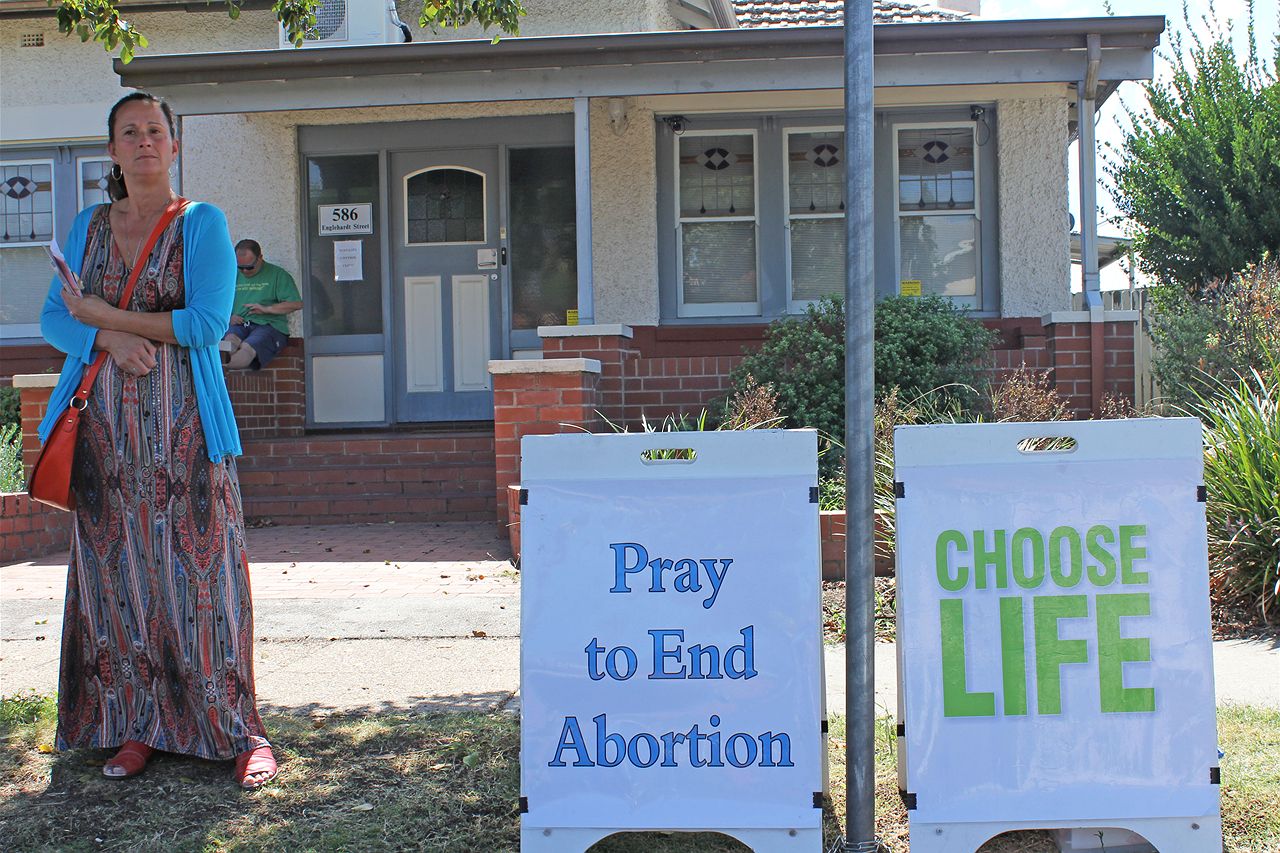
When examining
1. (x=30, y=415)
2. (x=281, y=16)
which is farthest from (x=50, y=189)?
(x=281, y=16)

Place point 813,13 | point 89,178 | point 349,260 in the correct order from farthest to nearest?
point 813,13 → point 89,178 → point 349,260

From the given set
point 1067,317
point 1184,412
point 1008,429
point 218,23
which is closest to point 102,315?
point 1008,429

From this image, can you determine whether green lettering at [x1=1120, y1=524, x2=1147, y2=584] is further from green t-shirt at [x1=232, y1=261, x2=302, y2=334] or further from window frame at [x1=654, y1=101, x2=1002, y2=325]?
green t-shirt at [x1=232, y1=261, x2=302, y2=334]

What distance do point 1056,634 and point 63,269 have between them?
2.79 meters

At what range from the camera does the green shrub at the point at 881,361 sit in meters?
7.84

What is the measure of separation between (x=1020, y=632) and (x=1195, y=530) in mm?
470

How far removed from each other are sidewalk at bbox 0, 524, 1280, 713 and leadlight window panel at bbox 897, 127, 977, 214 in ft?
15.6

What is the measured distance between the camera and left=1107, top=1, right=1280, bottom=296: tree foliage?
15.0m

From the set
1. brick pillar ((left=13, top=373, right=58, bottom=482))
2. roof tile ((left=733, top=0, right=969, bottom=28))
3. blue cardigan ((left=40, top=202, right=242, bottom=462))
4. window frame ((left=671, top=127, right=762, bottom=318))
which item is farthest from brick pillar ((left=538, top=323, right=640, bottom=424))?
blue cardigan ((left=40, top=202, right=242, bottom=462))

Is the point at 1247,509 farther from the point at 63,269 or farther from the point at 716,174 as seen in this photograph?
the point at 716,174

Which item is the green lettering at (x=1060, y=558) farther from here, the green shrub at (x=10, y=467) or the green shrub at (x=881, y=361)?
the green shrub at (x=10, y=467)

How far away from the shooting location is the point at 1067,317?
8875mm

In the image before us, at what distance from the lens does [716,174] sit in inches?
409

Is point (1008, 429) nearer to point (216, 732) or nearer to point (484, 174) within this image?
point (216, 732)
